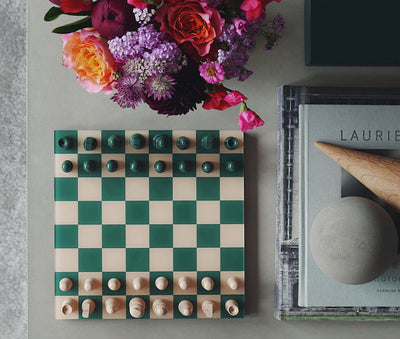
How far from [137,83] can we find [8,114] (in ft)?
2.03

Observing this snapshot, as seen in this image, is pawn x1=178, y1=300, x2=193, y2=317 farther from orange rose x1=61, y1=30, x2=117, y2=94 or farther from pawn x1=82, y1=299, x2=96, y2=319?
orange rose x1=61, y1=30, x2=117, y2=94

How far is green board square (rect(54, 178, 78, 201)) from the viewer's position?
3.89 ft

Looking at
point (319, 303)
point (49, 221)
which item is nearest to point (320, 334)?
point (319, 303)

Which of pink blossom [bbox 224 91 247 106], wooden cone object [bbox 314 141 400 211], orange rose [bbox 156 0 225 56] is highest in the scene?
orange rose [bbox 156 0 225 56]

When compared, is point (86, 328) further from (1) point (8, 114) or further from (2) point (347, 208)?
(2) point (347, 208)

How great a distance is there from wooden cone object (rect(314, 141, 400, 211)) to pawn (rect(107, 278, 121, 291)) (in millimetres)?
678

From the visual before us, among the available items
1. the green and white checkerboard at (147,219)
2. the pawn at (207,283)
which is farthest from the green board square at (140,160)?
the pawn at (207,283)

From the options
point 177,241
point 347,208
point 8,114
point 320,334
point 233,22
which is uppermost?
point 233,22

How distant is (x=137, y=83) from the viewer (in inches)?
34.4

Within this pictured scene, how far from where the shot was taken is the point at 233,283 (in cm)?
116

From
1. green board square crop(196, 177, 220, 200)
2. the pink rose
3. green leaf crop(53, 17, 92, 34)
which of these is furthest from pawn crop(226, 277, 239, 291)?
green leaf crop(53, 17, 92, 34)

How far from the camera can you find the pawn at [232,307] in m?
1.15

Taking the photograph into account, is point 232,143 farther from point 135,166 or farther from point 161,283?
point 161,283

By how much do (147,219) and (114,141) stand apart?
237 mm
